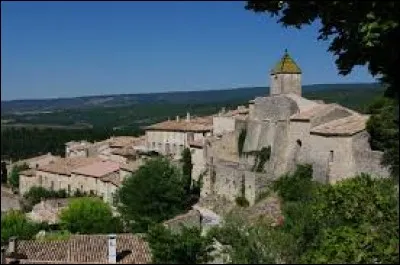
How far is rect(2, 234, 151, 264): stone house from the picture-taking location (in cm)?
2289

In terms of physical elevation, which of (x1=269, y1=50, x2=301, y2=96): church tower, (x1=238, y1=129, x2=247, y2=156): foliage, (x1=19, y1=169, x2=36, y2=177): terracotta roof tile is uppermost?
(x1=269, y1=50, x2=301, y2=96): church tower

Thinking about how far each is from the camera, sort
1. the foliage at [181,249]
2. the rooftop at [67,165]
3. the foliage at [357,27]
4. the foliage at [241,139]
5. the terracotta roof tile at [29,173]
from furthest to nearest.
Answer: the terracotta roof tile at [29,173]
the rooftop at [67,165]
the foliage at [241,139]
the foliage at [181,249]
the foliage at [357,27]

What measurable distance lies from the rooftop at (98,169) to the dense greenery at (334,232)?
40.8 meters

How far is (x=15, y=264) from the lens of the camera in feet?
46.4

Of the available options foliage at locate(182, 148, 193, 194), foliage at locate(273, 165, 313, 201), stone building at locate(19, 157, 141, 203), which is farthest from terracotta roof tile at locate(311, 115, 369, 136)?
stone building at locate(19, 157, 141, 203)

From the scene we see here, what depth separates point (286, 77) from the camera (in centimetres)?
4159

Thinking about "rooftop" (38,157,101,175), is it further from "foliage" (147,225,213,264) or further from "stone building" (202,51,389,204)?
"foliage" (147,225,213,264)

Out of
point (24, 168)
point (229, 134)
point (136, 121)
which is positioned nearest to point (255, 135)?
point (229, 134)

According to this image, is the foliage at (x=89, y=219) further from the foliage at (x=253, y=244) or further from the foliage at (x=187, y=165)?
the foliage at (x=253, y=244)

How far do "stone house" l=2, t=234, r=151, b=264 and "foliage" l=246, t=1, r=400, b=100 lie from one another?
10927 millimetres

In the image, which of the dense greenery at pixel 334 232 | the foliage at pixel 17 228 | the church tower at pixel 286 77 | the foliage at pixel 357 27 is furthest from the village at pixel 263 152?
the foliage at pixel 357 27

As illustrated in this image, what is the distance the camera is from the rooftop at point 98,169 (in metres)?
60.4

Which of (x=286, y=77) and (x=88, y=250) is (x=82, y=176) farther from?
(x=88, y=250)

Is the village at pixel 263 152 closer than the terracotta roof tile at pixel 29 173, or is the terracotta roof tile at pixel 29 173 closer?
the village at pixel 263 152
